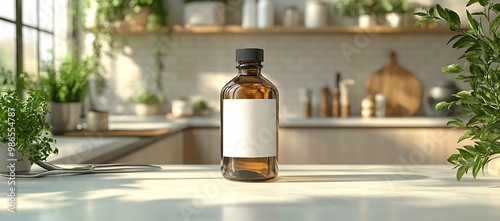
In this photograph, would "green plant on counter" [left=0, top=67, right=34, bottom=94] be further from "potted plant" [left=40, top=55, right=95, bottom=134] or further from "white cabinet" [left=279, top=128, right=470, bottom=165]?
"white cabinet" [left=279, top=128, right=470, bottom=165]

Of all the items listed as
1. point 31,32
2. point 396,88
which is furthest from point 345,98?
point 31,32

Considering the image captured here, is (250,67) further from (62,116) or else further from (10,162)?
(62,116)

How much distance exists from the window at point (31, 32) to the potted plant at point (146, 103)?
2.25 ft

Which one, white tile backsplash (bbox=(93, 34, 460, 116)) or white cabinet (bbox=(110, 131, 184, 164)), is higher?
white tile backsplash (bbox=(93, 34, 460, 116))

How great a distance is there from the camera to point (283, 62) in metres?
5.00

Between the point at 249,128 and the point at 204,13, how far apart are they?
12.4 feet

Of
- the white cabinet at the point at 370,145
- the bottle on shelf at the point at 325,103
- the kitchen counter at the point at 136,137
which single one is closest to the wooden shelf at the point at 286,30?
the bottle on shelf at the point at 325,103

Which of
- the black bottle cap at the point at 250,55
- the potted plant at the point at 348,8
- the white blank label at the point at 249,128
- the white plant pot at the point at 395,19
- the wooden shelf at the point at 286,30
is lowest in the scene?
the white blank label at the point at 249,128

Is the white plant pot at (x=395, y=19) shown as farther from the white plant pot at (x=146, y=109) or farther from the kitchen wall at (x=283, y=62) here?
the white plant pot at (x=146, y=109)

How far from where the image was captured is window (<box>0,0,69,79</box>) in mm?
3312

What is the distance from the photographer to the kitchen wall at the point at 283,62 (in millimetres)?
4973

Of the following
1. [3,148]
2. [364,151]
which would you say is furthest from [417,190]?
[364,151]

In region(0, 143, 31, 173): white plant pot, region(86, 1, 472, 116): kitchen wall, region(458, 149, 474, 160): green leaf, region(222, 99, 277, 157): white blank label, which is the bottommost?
region(0, 143, 31, 173): white plant pot

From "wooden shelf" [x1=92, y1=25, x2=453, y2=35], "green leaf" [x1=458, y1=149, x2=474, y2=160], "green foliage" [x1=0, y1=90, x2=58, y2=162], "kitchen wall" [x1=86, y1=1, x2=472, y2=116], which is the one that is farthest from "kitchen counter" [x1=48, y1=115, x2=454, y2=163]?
"green leaf" [x1=458, y1=149, x2=474, y2=160]
